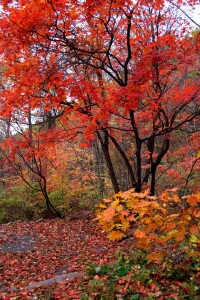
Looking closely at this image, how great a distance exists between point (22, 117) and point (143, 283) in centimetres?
701

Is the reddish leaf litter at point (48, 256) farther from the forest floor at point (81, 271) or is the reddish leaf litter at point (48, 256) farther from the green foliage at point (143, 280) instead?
the green foliage at point (143, 280)

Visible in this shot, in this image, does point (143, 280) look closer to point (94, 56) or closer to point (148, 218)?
point (148, 218)

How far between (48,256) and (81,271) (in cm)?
164

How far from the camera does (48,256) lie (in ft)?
20.6

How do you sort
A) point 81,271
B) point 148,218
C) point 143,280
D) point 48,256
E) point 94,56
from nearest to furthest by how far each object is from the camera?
point 148,218 < point 143,280 < point 81,271 < point 48,256 < point 94,56

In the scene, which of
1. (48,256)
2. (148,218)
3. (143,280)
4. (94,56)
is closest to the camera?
(148,218)

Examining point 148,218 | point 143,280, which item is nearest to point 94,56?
point 148,218

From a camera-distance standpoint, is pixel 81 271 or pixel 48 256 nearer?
pixel 81 271

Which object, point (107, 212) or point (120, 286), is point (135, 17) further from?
point (120, 286)

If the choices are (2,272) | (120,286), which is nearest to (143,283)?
(120,286)

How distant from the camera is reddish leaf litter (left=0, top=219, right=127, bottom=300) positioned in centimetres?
412

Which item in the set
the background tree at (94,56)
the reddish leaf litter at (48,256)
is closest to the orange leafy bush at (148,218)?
the reddish leaf litter at (48,256)

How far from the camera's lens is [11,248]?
6.85 m

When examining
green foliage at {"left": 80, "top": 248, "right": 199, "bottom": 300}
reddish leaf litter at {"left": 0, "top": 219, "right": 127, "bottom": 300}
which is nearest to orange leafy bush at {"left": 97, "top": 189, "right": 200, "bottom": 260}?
green foliage at {"left": 80, "top": 248, "right": 199, "bottom": 300}
